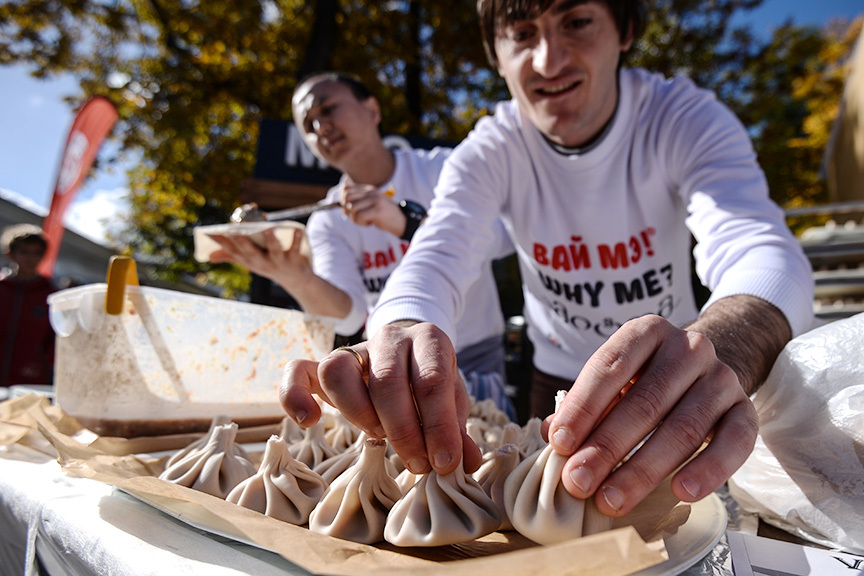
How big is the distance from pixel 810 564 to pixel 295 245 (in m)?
1.43

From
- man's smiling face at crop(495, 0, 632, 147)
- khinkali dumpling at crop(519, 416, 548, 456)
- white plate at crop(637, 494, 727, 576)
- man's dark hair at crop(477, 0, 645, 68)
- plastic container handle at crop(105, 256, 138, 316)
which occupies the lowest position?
white plate at crop(637, 494, 727, 576)

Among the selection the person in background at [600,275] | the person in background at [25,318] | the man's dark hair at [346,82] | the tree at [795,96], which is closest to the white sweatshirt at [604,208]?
the person in background at [600,275]

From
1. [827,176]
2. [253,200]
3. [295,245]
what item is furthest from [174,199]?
[827,176]

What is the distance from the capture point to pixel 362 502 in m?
0.62

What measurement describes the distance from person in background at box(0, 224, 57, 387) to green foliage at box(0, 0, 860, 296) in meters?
3.95

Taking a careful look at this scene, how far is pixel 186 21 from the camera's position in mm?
7051

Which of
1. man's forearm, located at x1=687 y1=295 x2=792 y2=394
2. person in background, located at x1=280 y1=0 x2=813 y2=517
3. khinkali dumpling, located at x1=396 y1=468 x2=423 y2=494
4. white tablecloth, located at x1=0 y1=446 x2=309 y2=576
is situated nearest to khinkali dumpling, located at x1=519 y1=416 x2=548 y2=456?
person in background, located at x1=280 y1=0 x2=813 y2=517

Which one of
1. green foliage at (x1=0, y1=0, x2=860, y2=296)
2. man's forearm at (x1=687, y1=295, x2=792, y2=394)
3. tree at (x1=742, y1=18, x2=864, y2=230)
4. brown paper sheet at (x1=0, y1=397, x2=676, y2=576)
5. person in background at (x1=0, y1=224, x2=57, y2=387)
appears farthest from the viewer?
tree at (x1=742, y1=18, x2=864, y2=230)

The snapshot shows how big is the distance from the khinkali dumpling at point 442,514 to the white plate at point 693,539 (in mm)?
168

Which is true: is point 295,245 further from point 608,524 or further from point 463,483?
point 608,524

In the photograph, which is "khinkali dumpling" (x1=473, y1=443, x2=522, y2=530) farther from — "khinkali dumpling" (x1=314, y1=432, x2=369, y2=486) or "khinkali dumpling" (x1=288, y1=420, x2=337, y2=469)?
"khinkali dumpling" (x1=288, y1=420, x2=337, y2=469)

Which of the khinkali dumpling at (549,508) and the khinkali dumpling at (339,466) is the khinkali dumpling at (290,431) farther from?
the khinkali dumpling at (549,508)

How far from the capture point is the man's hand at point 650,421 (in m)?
0.53

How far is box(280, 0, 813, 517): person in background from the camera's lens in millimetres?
556
